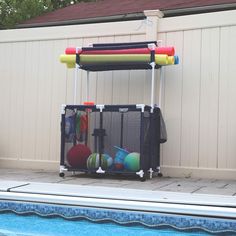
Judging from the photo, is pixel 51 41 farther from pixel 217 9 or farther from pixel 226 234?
pixel 226 234

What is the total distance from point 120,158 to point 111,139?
377 millimetres

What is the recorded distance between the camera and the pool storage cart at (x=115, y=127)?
6051 mm

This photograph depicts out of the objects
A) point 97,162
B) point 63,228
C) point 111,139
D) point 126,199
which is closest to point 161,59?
point 111,139

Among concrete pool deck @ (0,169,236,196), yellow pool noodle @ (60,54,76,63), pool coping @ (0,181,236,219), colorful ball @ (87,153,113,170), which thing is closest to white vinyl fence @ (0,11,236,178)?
concrete pool deck @ (0,169,236,196)

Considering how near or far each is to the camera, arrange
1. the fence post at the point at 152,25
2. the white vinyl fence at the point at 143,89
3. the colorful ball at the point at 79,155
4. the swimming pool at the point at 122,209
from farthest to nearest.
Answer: the fence post at the point at 152,25, the white vinyl fence at the point at 143,89, the colorful ball at the point at 79,155, the swimming pool at the point at 122,209

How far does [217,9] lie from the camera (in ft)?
28.9

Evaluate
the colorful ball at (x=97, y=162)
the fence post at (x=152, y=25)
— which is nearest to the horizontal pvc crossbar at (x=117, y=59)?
the fence post at (x=152, y=25)

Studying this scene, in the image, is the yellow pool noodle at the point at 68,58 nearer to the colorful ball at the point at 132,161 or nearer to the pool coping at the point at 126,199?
the colorful ball at the point at 132,161

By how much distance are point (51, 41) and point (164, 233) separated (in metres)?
4.47

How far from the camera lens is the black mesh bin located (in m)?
6.01

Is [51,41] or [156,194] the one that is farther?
[51,41]

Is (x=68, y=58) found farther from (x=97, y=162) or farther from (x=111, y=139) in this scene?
(x=97, y=162)

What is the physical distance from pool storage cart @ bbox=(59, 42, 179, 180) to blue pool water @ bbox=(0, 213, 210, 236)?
170cm

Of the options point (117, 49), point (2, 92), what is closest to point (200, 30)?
point (117, 49)
